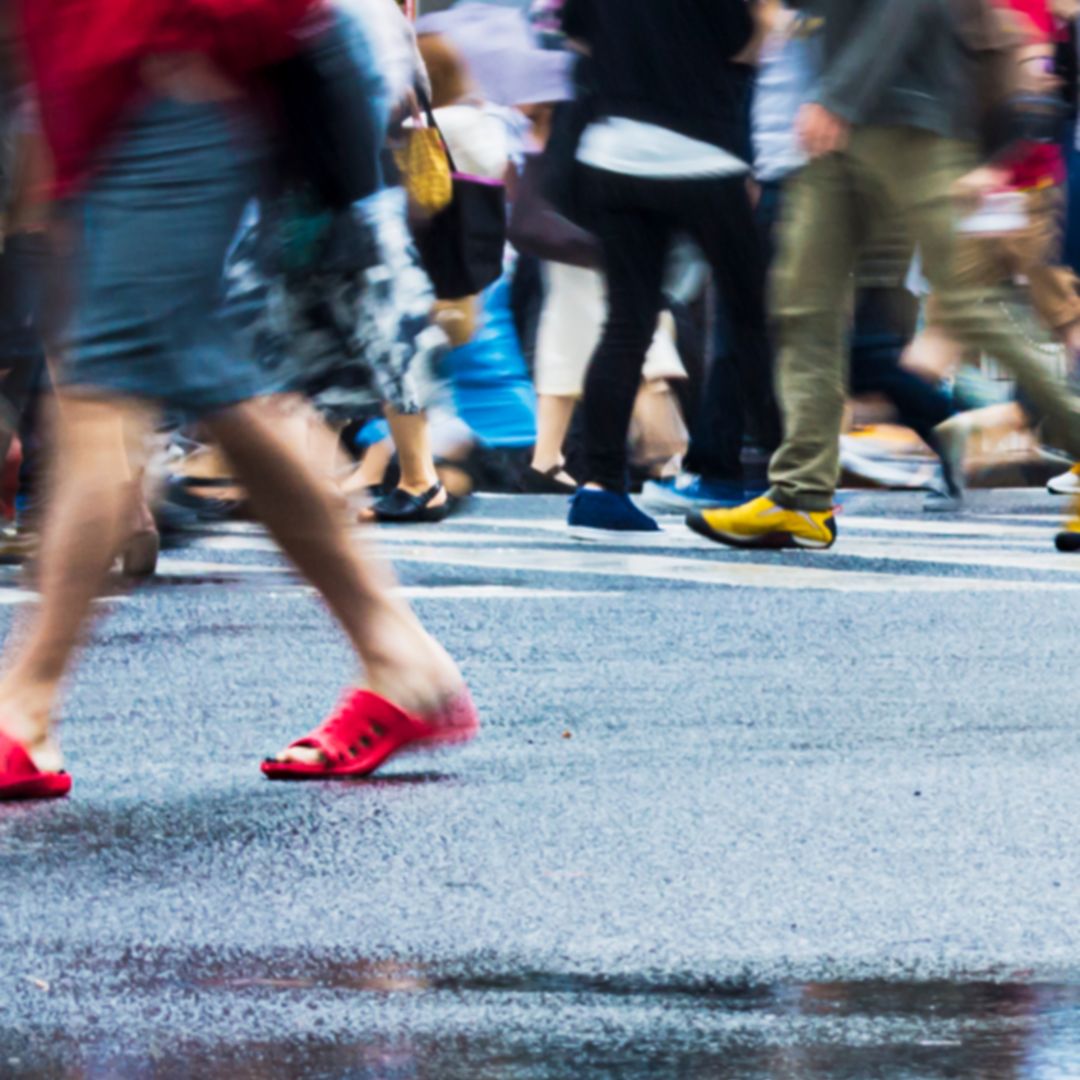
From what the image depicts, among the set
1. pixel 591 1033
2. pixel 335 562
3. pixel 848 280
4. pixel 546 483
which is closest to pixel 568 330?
pixel 546 483

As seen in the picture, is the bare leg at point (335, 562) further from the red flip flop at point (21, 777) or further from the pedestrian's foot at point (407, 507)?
the pedestrian's foot at point (407, 507)

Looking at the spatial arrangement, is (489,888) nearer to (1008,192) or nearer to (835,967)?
(835,967)

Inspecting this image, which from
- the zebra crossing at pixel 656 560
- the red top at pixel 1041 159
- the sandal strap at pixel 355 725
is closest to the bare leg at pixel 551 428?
the zebra crossing at pixel 656 560

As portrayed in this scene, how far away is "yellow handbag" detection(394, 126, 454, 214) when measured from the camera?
9305 millimetres

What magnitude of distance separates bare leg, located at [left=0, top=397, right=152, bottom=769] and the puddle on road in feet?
3.64

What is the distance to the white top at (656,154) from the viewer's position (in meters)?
8.84

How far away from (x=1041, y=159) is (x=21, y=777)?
6.55 metres

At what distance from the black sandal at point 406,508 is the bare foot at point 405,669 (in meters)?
5.64

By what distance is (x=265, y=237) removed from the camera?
14.7 feet

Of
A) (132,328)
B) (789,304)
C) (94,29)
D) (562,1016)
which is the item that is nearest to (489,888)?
(562,1016)

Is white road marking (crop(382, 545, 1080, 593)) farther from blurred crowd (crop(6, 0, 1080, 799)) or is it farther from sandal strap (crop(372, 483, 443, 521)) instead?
sandal strap (crop(372, 483, 443, 521))

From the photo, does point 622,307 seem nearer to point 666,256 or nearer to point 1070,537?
point 666,256

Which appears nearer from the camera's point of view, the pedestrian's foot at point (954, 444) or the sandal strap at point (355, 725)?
the sandal strap at point (355, 725)

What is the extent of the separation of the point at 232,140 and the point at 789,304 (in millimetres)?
4141
